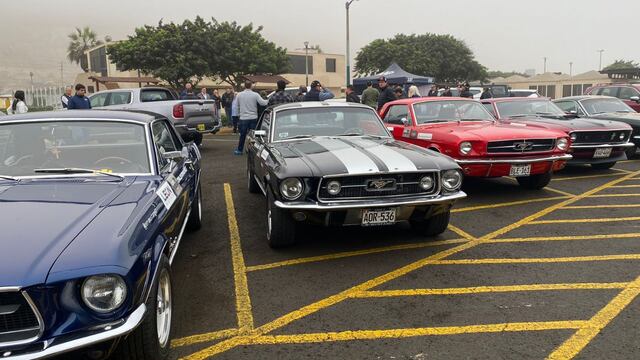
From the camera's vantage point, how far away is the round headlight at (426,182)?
15.5 feet

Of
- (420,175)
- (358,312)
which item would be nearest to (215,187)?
(420,175)

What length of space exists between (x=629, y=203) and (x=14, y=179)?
7.36m

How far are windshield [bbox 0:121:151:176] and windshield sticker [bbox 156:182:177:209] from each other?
0.72ft

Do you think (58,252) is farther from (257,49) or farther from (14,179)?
(257,49)

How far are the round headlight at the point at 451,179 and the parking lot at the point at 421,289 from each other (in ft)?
2.19

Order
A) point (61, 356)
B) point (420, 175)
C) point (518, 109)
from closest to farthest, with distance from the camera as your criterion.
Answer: point (61, 356) → point (420, 175) → point (518, 109)

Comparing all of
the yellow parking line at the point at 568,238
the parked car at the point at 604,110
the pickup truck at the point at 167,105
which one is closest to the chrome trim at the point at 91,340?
the yellow parking line at the point at 568,238

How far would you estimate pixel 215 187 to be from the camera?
27.6 ft

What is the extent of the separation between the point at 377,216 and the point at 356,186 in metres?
0.34

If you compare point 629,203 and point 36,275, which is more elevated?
point 36,275

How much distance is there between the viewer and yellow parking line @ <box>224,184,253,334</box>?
11.5ft

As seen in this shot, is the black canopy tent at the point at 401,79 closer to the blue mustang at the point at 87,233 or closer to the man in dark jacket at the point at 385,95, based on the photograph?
the man in dark jacket at the point at 385,95

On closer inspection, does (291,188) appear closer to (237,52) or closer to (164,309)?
(164,309)

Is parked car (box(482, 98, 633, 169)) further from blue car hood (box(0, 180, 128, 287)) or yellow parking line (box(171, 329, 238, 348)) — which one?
blue car hood (box(0, 180, 128, 287))
